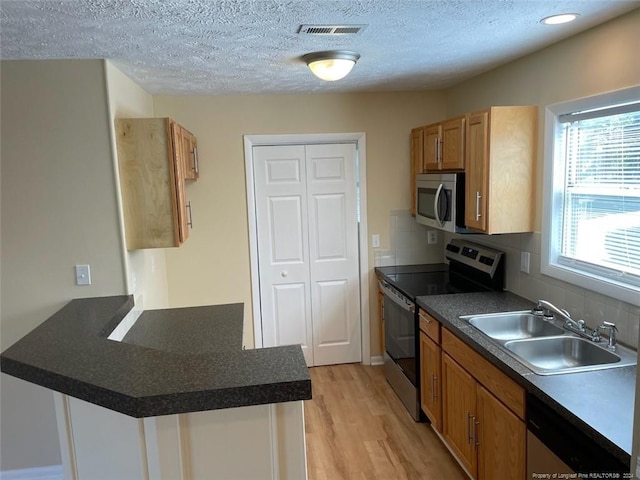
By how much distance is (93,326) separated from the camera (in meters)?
2.19

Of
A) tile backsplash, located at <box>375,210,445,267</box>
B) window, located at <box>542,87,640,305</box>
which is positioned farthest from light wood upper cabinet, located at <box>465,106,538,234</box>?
tile backsplash, located at <box>375,210,445,267</box>

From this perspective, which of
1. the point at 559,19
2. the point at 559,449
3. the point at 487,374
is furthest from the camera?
the point at 487,374

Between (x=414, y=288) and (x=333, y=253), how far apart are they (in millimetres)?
1004

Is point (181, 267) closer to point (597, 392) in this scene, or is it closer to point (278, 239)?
point (278, 239)

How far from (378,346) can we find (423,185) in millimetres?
1568

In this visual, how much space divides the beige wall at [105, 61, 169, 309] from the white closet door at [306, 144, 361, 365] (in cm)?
128

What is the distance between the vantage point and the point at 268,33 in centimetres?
214

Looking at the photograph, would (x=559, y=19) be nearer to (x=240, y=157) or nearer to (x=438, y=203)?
(x=438, y=203)

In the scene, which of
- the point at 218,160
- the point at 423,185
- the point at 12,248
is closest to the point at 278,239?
the point at 218,160

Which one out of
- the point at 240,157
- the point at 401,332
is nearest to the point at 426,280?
the point at 401,332

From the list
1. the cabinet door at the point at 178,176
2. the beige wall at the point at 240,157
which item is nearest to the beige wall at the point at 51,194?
the cabinet door at the point at 178,176

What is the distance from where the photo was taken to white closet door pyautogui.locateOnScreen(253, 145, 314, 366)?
4008 millimetres

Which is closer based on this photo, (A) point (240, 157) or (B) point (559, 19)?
(B) point (559, 19)

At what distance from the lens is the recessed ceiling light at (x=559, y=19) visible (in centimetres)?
204
